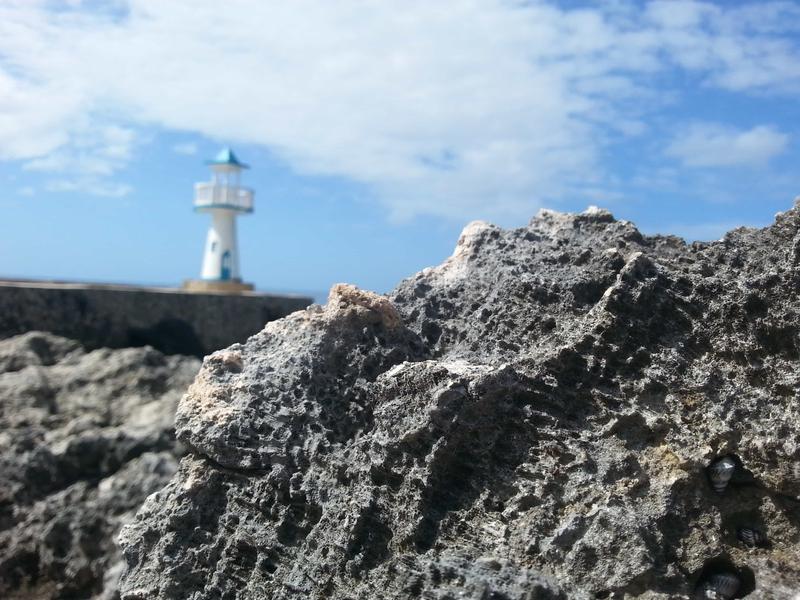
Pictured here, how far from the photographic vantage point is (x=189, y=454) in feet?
10.7

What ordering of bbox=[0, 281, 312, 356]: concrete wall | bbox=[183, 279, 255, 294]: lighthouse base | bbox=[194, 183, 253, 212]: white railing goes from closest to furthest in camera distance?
bbox=[0, 281, 312, 356]: concrete wall, bbox=[183, 279, 255, 294]: lighthouse base, bbox=[194, 183, 253, 212]: white railing

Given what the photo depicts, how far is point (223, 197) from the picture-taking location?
2634cm

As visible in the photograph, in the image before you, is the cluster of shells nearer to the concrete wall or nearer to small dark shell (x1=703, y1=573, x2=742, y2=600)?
small dark shell (x1=703, y1=573, x2=742, y2=600)

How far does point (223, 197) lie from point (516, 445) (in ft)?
80.7

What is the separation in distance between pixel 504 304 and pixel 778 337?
3.28 ft

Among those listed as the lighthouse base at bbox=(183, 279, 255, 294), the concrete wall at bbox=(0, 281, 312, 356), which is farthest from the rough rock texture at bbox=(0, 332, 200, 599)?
the lighthouse base at bbox=(183, 279, 255, 294)

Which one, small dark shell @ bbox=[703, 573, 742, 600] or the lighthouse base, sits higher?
the lighthouse base

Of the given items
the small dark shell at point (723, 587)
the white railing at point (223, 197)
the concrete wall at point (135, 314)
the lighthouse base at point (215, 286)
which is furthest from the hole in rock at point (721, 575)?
the white railing at point (223, 197)

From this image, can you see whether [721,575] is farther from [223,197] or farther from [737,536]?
[223,197]

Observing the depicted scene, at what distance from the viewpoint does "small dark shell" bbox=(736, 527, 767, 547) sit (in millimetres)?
2561

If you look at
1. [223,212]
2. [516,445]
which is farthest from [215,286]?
[516,445]

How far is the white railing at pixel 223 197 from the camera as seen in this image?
2629 cm

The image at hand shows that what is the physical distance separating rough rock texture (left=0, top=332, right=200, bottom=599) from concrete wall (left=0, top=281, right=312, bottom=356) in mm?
2691

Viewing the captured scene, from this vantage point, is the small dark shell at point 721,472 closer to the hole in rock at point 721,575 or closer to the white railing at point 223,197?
the hole in rock at point 721,575
